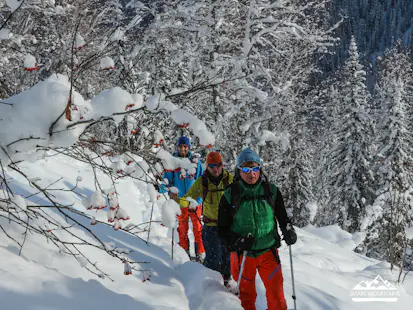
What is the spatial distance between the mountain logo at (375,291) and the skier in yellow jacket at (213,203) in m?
2.17

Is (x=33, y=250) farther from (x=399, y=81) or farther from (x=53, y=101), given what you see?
(x=399, y=81)

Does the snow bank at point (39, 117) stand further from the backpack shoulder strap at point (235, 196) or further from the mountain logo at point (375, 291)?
the mountain logo at point (375, 291)

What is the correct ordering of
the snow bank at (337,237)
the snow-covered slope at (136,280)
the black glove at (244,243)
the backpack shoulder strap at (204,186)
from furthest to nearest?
1. the snow bank at (337,237)
2. the backpack shoulder strap at (204,186)
3. the black glove at (244,243)
4. the snow-covered slope at (136,280)

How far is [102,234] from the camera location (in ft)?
18.3

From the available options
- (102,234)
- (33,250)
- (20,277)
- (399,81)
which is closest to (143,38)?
(102,234)

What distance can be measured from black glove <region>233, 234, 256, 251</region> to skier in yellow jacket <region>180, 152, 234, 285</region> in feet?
4.15

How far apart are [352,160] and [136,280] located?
23.9 meters

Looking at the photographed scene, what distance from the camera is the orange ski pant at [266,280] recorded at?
3.66 meters

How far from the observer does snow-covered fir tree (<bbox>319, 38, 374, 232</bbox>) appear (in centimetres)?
2397

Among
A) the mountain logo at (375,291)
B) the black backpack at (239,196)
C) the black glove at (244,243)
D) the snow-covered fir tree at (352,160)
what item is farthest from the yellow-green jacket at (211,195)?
the snow-covered fir tree at (352,160)

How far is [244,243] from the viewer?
3602mm

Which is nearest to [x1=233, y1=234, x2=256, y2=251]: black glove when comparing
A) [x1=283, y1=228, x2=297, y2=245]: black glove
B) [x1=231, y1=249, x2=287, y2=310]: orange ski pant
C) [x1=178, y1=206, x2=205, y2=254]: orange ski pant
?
[x1=231, y1=249, x2=287, y2=310]: orange ski pant

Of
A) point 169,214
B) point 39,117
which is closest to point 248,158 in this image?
point 169,214

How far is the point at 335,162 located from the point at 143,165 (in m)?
25.5
